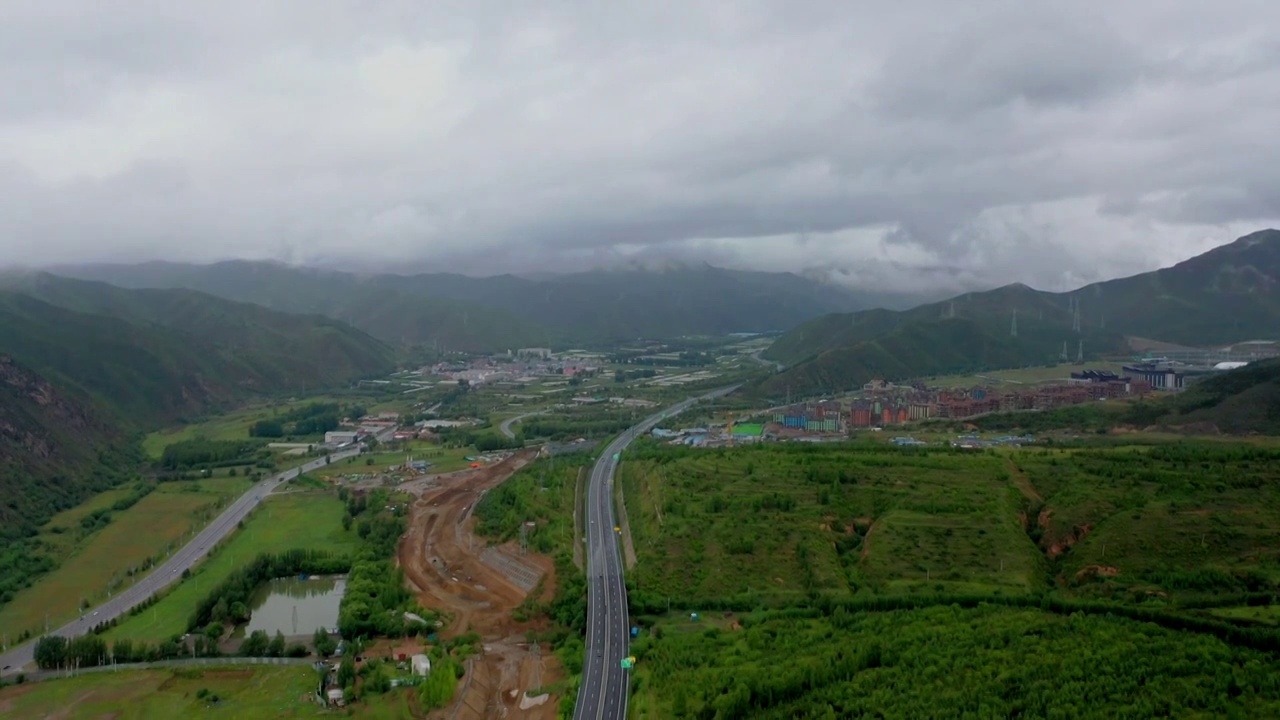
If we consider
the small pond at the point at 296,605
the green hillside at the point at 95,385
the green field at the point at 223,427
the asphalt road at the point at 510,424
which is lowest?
the small pond at the point at 296,605

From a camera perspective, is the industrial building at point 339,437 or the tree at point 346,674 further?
the industrial building at point 339,437

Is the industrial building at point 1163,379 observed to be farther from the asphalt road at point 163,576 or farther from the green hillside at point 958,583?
the asphalt road at point 163,576

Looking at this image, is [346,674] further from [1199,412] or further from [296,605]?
[1199,412]

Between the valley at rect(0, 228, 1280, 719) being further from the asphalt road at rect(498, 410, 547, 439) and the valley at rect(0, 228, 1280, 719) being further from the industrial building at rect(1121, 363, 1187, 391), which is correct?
the industrial building at rect(1121, 363, 1187, 391)

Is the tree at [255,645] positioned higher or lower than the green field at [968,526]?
lower

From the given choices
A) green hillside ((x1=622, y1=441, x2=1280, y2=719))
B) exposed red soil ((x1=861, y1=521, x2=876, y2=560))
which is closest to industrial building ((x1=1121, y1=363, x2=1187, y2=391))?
green hillside ((x1=622, y1=441, x2=1280, y2=719))

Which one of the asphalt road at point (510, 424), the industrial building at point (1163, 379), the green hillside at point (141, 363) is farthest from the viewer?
the industrial building at point (1163, 379)

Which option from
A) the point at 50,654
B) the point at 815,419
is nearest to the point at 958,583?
the point at 50,654

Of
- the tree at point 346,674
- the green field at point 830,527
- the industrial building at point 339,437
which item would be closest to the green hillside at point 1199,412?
the green field at point 830,527
